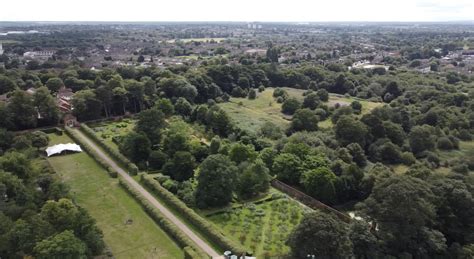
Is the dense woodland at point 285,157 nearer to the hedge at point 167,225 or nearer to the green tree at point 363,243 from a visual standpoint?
the green tree at point 363,243

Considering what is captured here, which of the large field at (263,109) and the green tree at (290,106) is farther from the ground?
the green tree at (290,106)

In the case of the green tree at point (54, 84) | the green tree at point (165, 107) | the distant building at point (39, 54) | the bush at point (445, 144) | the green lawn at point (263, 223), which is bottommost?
the green lawn at point (263, 223)

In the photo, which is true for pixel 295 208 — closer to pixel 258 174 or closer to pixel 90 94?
pixel 258 174

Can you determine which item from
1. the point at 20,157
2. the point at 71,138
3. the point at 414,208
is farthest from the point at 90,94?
the point at 414,208

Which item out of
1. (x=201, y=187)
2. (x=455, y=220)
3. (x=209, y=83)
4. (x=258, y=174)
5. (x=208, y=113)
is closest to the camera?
(x=455, y=220)

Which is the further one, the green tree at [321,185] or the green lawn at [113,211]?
the green tree at [321,185]

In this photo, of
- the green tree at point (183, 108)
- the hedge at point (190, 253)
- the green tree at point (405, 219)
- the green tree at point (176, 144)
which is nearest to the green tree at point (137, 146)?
the green tree at point (176, 144)
